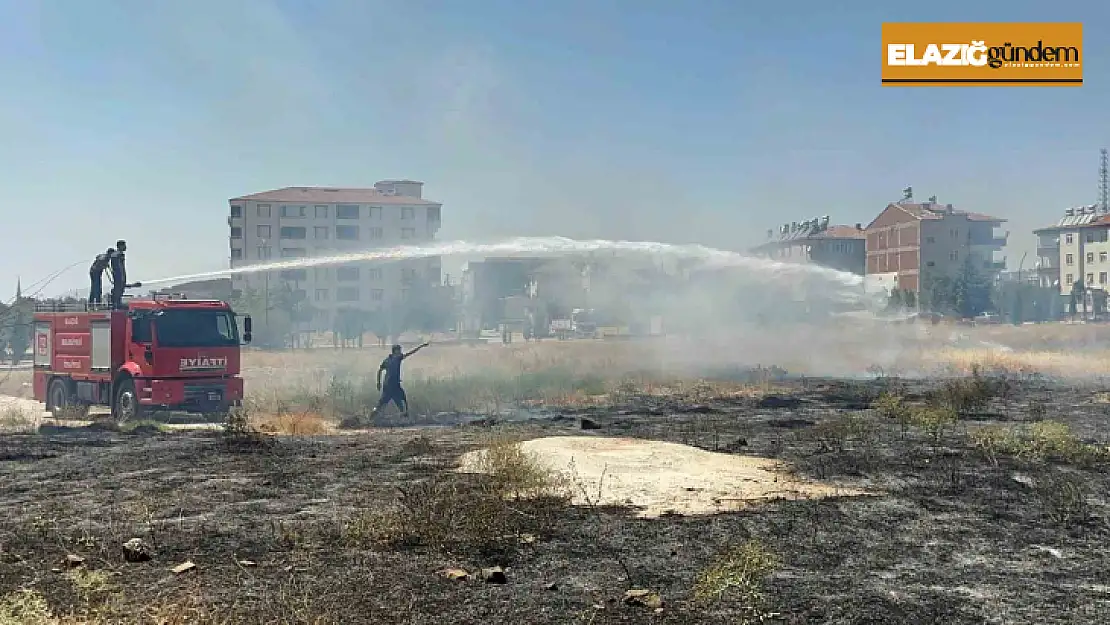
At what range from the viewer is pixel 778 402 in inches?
971

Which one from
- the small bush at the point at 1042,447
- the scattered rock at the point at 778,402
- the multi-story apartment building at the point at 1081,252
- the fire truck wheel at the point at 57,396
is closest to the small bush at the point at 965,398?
the scattered rock at the point at 778,402

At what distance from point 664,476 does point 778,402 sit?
1266 centimetres

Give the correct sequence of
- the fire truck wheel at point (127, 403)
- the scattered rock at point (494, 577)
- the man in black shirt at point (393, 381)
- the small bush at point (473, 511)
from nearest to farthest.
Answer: the scattered rock at point (494, 577) → the small bush at point (473, 511) → the fire truck wheel at point (127, 403) → the man in black shirt at point (393, 381)

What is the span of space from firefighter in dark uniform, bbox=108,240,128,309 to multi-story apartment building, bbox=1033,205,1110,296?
297 ft

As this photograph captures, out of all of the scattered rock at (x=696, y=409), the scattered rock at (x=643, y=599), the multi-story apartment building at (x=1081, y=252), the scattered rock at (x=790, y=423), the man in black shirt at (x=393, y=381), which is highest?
the multi-story apartment building at (x=1081, y=252)

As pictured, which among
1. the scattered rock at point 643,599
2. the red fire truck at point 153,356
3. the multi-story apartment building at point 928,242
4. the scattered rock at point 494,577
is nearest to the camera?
the scattered rock at point 643,599

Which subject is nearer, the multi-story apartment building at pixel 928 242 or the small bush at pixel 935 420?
the small bush at pixel 935 420

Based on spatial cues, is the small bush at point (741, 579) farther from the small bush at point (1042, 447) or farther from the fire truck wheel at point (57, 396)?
the fire truck wheel at point (57, 396)

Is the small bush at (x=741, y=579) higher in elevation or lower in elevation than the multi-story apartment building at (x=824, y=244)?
lower

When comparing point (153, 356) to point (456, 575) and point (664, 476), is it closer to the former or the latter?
point (664, 476)

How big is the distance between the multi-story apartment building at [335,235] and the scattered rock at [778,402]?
2592 inches

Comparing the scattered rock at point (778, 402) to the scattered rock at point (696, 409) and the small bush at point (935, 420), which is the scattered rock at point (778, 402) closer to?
the scattered rock at point (696, 409)

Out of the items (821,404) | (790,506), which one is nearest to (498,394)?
(821,404)

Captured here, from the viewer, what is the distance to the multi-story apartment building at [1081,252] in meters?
91.2
